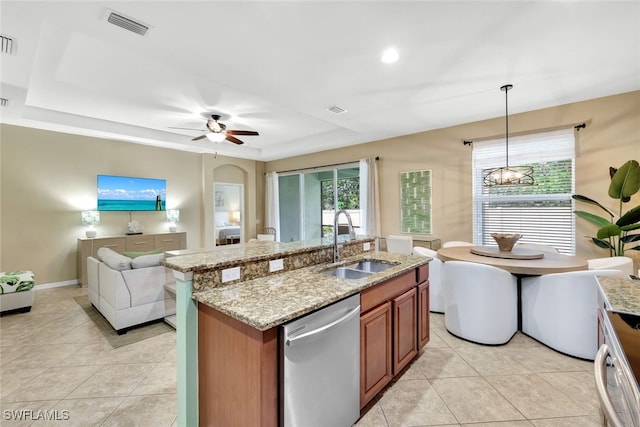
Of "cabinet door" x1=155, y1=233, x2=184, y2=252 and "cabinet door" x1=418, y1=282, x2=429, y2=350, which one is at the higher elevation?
"cabinet door" x1=155, y1=233, x2=184, y2=252

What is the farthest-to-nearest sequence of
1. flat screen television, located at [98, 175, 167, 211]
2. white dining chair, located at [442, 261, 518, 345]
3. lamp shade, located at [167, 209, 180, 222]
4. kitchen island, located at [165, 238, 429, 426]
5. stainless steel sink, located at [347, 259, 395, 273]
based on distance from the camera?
lamp shade, located at [167, 209, 180, 222] → flat screen television, located at [98, 175, 167, 211] → white dining chair, located at [442, 261, 518, 345] → stainless steel sink, located at [347, 259, 395, 273] → kitchen island, located at [165, 238, 429, 426]

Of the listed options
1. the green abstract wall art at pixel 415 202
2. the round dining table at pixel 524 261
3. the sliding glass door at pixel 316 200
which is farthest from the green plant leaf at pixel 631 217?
the sliding glass door at pixel 316 200

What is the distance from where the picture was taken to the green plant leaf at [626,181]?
9.85ft

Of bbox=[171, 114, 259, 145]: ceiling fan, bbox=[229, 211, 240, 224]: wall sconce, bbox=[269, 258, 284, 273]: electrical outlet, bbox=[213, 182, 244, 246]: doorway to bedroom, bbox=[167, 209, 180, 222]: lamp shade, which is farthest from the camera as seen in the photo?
bbox=[229, 211, 240, 224]: wall sconce

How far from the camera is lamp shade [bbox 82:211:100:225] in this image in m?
5.15

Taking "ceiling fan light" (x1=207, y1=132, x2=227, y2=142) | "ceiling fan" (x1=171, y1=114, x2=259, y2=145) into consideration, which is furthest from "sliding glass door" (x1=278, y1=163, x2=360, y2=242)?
"ceiling fan light" (x1=207, y1=132, x2=227, y2=142)

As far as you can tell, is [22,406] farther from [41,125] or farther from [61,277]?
[41,125]

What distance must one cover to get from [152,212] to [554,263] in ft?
22.9

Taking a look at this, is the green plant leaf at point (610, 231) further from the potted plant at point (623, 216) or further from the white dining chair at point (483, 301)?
the white dining chair at point (483, 301)

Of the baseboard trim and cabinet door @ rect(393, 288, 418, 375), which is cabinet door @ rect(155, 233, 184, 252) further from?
cabinet door @ rect(393, 288, 418, 375)

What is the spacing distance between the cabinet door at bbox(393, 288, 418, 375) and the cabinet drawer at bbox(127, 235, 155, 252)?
5.48 metres

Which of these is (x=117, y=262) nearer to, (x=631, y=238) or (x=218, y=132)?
(x=218, y=132)

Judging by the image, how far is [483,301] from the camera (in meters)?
2.78
